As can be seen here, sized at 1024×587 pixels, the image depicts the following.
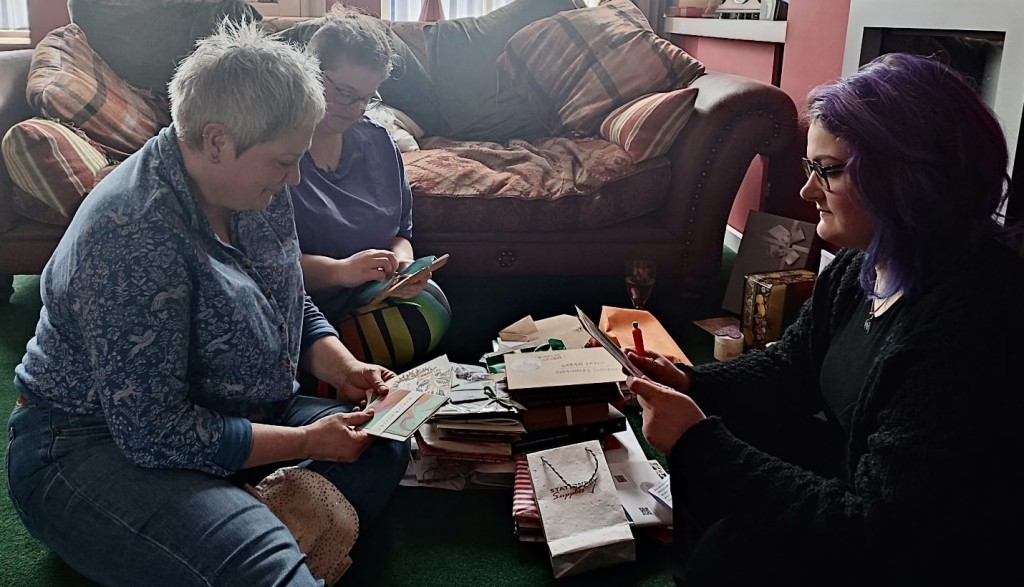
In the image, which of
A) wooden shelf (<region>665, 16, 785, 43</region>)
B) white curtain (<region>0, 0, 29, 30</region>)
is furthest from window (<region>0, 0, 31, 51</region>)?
wooden shelf (<region>665, 16, 785, 43</region>)

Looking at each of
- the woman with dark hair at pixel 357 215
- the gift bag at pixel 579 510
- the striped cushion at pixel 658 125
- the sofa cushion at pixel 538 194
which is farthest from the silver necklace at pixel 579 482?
the striped cushion at pixel 658 125

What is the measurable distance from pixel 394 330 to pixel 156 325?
0.96 m

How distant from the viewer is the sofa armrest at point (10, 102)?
2.63 meters

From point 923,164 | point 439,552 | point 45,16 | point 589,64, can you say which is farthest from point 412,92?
point 923,164

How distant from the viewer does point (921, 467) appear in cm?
98

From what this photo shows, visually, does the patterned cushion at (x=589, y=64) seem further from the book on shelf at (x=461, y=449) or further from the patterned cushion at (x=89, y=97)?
the book on shelf at (x=461, y=449)

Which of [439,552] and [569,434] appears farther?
[569,434]

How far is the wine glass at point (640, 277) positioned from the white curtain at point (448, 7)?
2.46m

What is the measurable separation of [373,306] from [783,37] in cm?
199

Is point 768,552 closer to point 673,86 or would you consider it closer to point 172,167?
point 172,167

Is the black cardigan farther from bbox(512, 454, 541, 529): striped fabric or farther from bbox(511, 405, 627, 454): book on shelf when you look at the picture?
bbox(511, 405, 627, 454): book on shelf

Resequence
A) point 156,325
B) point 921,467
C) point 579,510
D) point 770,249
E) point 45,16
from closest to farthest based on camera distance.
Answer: point 921,467
point 156,325
point 579,510
point 770,249
point 45,16

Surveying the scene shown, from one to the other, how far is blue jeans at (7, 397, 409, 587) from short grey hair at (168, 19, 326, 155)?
0.47 meters

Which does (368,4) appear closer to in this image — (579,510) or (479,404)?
(479,404)
